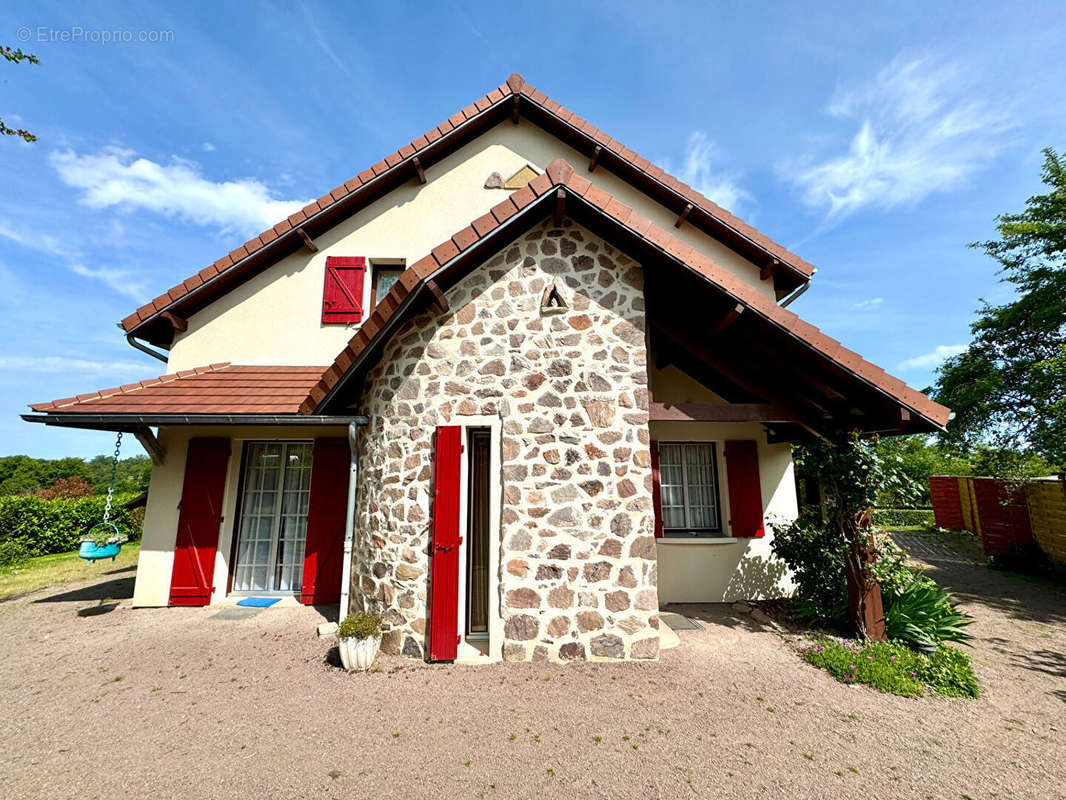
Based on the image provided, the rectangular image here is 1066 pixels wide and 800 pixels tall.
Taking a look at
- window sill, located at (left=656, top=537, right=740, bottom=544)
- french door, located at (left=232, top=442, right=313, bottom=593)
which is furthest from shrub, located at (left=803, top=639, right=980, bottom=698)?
french door, located at (left=232, top=442, right=313, bottom=593)

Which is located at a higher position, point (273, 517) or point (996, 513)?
point (273, 517)

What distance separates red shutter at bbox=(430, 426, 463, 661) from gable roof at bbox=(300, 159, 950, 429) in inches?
54.6

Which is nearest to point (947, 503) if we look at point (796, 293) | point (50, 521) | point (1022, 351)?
point (1022, 351)

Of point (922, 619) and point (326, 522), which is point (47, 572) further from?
point (922, 619)

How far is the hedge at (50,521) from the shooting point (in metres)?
12.3

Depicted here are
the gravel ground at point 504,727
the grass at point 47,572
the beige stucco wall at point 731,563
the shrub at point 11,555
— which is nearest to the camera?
the gravel ground at point 504,727

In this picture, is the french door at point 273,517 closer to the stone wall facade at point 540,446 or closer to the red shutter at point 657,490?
the stone wall facade at point 540,446

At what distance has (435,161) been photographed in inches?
303

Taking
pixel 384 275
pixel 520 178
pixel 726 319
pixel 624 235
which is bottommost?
pixel 726 319

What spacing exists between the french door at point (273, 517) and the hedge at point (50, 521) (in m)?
8.74

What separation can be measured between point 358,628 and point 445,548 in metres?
1.10

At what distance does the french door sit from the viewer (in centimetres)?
661

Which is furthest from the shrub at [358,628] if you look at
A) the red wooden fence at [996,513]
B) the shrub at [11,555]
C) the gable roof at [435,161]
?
the red wooden fence at [996,513]

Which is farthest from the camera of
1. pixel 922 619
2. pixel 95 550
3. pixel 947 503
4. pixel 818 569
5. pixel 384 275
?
pixel 947 503
